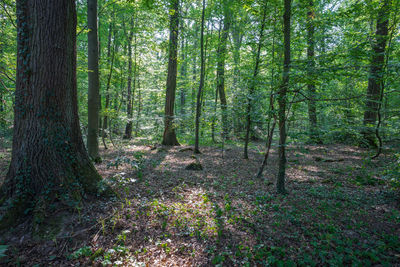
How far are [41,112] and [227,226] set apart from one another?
13.6 feet

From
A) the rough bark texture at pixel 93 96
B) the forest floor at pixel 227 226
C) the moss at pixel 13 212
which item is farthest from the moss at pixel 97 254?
the rough bark texture at pixel 93 96

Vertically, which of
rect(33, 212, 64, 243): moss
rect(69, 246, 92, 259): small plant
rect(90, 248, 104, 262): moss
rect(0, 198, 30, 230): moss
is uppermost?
rect(0, 198, 30, 230): moss

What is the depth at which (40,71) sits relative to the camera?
3.54 meters

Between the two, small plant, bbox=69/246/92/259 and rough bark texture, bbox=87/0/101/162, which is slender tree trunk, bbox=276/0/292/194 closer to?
small plant, bbox=69/246/92/259

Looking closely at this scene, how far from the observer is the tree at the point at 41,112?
3.44 metres

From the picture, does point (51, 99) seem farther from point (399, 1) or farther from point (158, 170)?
point (399, 1)

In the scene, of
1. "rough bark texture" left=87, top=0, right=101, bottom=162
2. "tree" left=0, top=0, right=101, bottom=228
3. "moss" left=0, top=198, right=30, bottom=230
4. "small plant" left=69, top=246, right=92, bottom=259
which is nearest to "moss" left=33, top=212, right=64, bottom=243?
"tree" left=0, top=0, right=101, bottom=228

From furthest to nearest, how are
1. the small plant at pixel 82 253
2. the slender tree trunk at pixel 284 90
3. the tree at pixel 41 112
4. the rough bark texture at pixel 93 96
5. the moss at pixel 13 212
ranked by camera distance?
the rough bark texture at pixel 93 96 < the slender tree trunk at pixel 284 90 < the tree at pixel 41 112 < the moss at pixel 13 212 < the small plant at pixel 82 253

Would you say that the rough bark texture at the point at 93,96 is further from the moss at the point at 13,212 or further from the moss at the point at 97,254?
the moss at the point at 97,254

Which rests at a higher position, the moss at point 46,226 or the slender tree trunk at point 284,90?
the slender tree trunk at point 284,90

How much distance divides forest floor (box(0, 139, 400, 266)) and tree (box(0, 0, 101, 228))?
25.5 inches

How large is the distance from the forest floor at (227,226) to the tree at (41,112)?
65 centimetres

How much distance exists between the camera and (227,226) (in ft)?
12.4

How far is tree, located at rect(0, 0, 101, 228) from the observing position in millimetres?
3439
